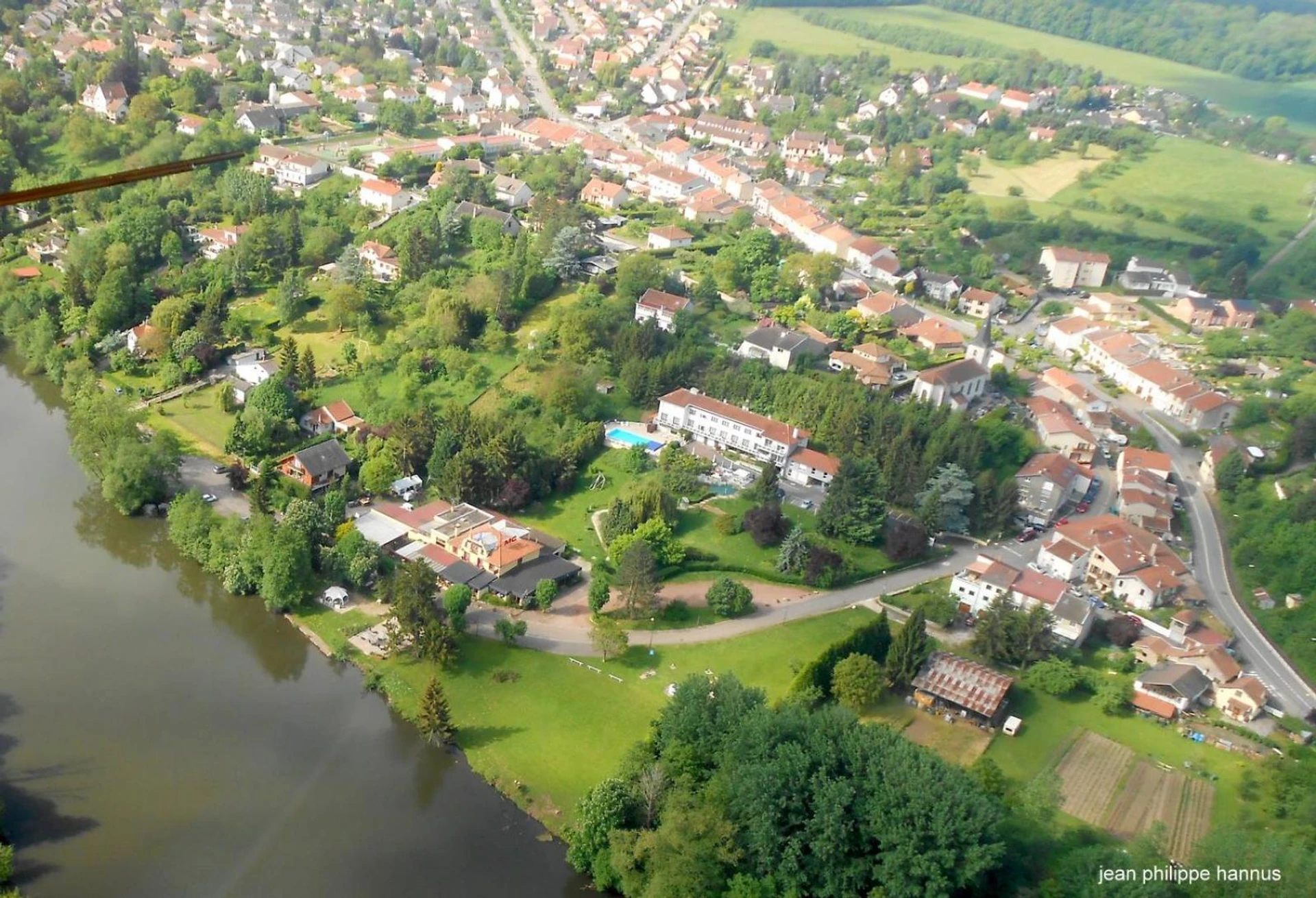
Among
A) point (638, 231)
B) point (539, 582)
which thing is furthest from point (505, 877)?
point (638, 231)

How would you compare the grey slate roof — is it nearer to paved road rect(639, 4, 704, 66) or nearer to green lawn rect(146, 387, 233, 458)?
green lawn rect(146, 387, 233, 458)

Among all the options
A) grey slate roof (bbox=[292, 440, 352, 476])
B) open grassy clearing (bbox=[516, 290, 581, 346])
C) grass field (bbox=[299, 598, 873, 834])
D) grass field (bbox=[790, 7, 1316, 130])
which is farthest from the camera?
grass field (bbox=[790, 7, 1316, 130])

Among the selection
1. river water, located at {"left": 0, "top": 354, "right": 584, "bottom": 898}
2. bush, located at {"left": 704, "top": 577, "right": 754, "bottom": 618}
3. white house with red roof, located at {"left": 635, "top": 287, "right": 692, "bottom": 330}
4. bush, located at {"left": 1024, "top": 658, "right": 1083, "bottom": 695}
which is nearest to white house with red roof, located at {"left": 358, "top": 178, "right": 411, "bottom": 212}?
white house with red roof, located at {"left": 635, "top": 287, "right": 692, "bottom": 330}

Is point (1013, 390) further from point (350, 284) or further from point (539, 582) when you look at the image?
point (350, 284)

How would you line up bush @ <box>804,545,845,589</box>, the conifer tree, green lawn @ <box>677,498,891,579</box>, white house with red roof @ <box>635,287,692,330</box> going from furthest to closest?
white house with red roof @ <box>635,287,692,330</box>, green lawn @ <box>677,498,891,579</box>, bush @ <box>804,545,845,589</box>, the conifer tree

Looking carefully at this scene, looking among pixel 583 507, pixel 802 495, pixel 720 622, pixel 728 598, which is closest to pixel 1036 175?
pixel 802 495

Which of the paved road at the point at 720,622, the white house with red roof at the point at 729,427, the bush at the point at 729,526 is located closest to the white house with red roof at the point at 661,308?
the white house with red roof at the point at 729,427

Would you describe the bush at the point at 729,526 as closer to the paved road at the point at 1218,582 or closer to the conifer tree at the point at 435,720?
the conifer tree at the point at 435,720

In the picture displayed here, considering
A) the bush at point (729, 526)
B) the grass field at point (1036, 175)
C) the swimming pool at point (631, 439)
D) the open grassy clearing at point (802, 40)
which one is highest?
the open grassy clearing at point (802, 40)

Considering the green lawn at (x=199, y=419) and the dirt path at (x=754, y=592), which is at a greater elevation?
the green lawn at (x=199, y=419)
